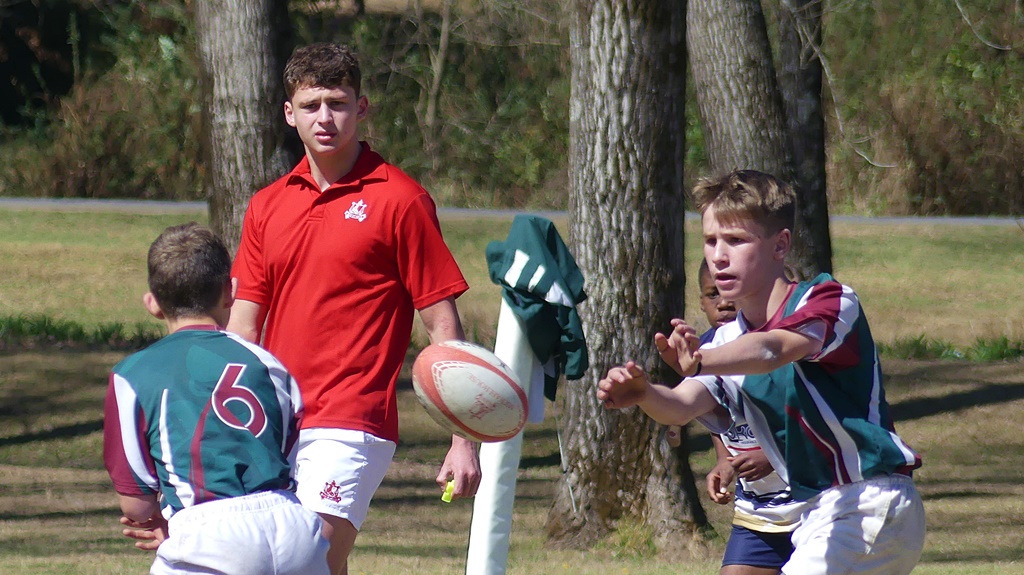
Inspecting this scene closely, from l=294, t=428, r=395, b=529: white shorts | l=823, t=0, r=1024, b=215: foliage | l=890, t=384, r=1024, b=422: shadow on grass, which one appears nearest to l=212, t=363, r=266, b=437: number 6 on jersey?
l=294, t=428, r=395, b=529: white shorts

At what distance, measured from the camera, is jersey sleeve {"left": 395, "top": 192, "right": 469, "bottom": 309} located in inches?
189

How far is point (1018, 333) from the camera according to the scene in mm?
17734

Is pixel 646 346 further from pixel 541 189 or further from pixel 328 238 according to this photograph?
pixel 541 189

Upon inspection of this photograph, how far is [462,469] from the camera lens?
476cm

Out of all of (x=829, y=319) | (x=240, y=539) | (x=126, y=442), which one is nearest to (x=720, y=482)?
(x=829, y=319)

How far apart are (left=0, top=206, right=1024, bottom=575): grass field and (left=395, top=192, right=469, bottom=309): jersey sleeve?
11.4 feet

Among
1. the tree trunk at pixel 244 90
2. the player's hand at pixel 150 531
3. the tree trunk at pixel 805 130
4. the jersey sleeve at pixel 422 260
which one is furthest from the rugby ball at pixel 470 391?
the tree trunk at pixel 805 130

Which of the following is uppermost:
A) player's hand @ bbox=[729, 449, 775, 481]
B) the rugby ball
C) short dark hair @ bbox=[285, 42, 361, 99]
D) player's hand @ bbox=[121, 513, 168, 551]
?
short dark hair @ bbox=[285, 42, 361, 99]

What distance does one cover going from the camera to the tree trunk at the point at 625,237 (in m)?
8.42

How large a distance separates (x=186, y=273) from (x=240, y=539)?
29.2 inches

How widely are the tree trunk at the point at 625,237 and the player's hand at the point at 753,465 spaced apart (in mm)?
3797

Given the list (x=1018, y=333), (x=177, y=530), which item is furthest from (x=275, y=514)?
(x=1018, y=333)

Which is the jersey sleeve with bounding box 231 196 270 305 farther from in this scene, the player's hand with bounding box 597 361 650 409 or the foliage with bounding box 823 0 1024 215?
the foliage with bounding box 823 0 1024 215

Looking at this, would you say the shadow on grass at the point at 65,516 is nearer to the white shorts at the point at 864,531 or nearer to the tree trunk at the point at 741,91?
the tree trunk at the point at 741,91
